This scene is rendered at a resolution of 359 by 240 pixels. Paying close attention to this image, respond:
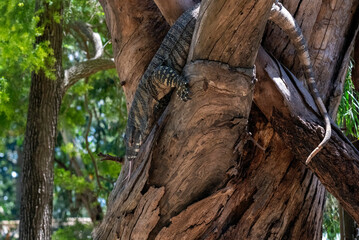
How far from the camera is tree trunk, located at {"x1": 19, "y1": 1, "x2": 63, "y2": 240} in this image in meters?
4.98

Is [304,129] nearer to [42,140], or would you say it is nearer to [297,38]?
[297,38]

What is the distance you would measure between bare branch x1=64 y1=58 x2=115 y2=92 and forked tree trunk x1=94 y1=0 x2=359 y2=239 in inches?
116

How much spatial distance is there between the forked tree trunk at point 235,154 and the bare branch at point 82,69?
296 cm

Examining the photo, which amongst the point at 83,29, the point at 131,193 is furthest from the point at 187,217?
the point at 83,29

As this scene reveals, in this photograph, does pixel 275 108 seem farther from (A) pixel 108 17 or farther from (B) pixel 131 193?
(A) pixel 108 17

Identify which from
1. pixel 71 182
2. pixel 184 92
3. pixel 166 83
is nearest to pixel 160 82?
pixel 166 83

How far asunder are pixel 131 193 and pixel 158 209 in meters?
0.24

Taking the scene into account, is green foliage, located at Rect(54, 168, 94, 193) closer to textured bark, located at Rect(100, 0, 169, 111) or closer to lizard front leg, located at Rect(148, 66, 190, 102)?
textured bark, located at Rect(100, 0, 169, 111)

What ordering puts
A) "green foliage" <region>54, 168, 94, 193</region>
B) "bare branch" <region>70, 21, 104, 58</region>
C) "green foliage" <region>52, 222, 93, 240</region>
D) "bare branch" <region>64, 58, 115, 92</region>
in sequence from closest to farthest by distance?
"bare branch" <region>64, 58, 115, 92</region>, "bare branch" <region>70, 21, 104, 58</region>, "green foliage" <region>52, 222, 93, 240</region>, "green foliage" <region>54, 168, 94, 193</region>

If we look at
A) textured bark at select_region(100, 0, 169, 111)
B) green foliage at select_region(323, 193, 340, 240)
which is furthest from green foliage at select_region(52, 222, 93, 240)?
textured bark at select_region(100, 0, 169, 111)

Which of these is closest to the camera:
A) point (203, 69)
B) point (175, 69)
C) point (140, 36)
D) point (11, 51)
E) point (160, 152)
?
point (203, 69)

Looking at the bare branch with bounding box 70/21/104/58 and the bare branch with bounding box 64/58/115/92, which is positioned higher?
the bare branch with bounding box 70/21/104/58

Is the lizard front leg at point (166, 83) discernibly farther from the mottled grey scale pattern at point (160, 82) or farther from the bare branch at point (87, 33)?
the bare branch at point (87, 33)

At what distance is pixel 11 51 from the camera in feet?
13.9
